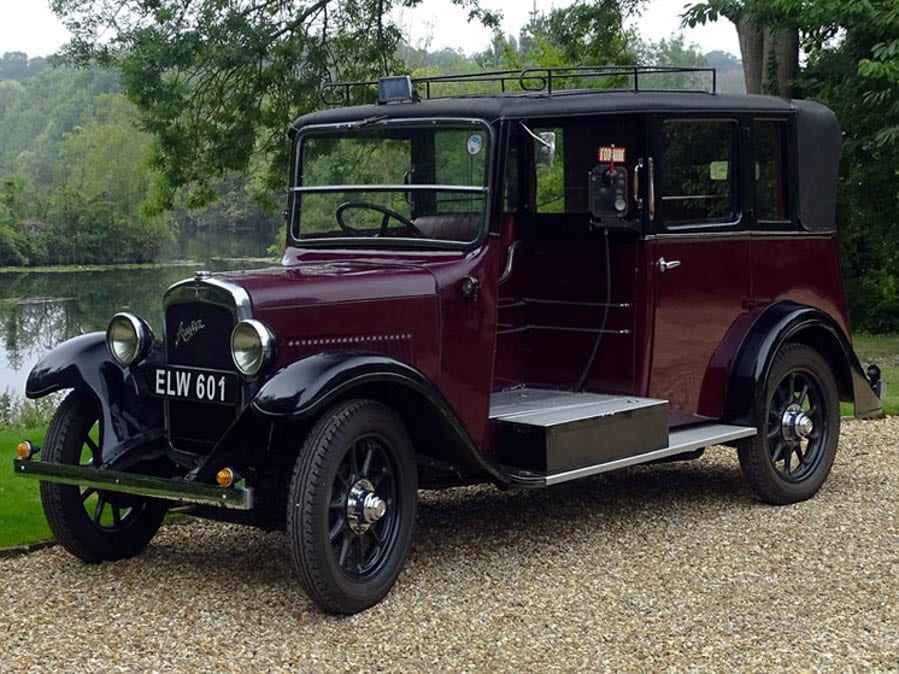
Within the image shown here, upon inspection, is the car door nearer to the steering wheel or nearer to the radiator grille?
the steering wheel

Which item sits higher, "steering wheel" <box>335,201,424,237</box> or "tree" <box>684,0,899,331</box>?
"tree" <box>684,0,899,331</box>

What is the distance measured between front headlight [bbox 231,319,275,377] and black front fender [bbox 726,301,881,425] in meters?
2.94

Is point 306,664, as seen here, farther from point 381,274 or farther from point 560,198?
point 560,198

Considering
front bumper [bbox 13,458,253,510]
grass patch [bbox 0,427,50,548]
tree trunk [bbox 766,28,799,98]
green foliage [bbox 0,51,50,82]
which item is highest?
green foliage [bbox 0,51,50,82]

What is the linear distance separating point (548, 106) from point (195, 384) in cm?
215

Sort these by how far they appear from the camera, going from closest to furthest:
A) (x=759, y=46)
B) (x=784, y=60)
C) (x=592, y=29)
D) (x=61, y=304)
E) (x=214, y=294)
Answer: (x=214, y=294)
(x=784, y=60)
(x=759, y=46)
(x=592, y=29)
(x=61, y=304)

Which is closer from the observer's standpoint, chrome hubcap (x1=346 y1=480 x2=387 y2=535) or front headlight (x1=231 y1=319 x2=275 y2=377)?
front headlight (x1=231 y1=319 x2=275 y2=377)

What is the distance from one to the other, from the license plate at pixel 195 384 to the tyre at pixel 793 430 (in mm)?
3035

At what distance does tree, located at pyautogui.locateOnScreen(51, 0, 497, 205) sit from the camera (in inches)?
640

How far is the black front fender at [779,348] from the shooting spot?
7.20m

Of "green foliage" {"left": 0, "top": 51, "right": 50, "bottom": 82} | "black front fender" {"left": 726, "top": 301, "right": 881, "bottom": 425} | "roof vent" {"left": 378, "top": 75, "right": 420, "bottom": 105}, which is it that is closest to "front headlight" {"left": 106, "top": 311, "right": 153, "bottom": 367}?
"roof vent" {"left": 378, "top": 75, "right": 420, "bottom": 105}

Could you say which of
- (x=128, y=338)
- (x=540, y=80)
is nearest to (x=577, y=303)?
(x=128, y=338)

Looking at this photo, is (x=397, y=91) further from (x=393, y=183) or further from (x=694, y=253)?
(x=694, y=253)

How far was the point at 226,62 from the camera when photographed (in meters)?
16.2
